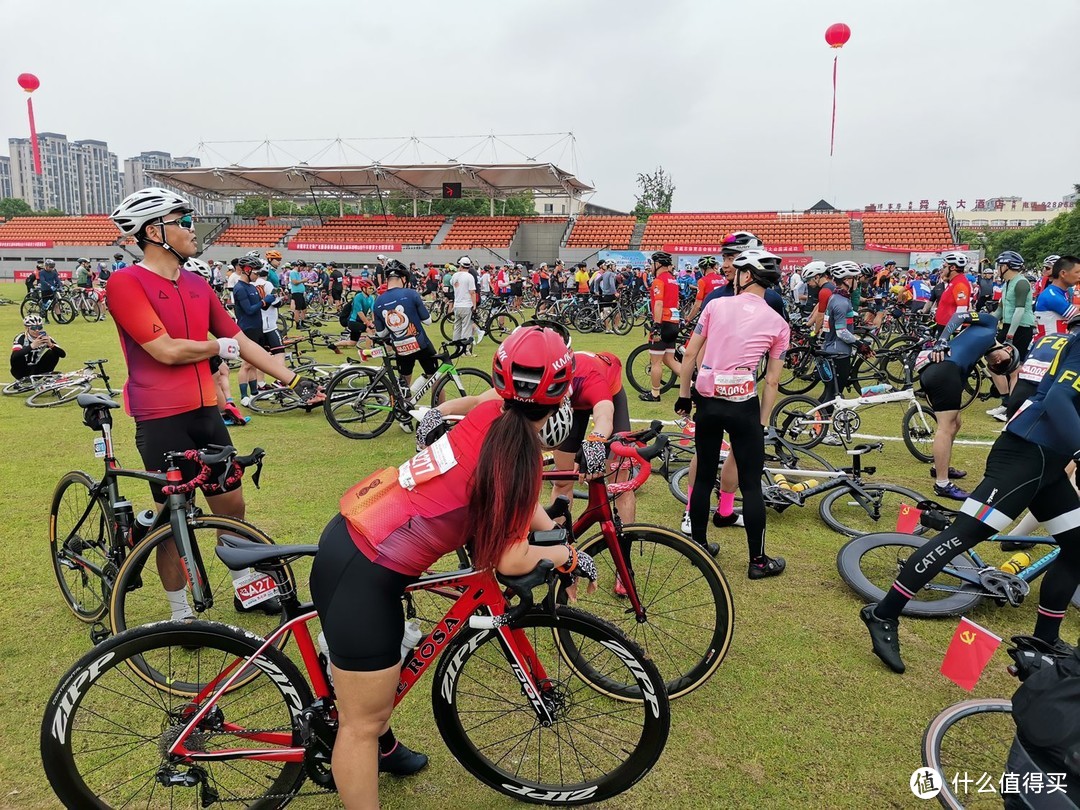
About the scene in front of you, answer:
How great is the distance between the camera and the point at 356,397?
768 centimetres

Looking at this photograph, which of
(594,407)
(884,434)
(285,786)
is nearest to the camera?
(285,786)

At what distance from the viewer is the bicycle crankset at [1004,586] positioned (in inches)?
141

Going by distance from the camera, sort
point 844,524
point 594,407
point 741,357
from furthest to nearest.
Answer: point 844,524
point 741,357
point 594,407

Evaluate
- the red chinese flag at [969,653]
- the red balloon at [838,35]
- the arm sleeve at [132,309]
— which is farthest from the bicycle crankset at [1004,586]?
the red balloon at [838,35]

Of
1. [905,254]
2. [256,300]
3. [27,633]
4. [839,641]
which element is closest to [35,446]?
[256,300]

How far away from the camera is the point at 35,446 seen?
6.86 meters

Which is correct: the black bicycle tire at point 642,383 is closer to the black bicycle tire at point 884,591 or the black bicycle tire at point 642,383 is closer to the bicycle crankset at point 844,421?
the bicycle crankset at point 844,421

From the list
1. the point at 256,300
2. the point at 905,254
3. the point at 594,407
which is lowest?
the point at 594,407

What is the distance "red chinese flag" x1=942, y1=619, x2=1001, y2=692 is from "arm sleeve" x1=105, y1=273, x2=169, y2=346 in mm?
3888

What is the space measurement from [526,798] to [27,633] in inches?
116

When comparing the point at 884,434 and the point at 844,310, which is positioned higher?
the point at 844,310

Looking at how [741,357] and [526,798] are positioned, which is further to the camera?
[741,357]

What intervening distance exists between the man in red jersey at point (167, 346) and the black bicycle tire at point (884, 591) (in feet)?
11.4

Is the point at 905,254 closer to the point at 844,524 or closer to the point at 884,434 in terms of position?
the point at 884,434
